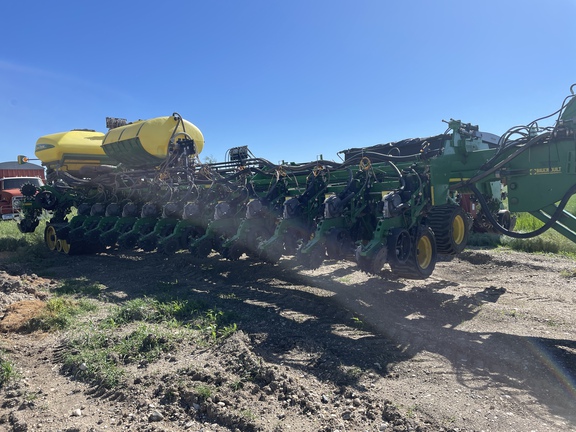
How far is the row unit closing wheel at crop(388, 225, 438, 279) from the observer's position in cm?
572

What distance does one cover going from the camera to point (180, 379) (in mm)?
3473

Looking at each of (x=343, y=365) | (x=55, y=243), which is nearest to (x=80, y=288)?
(x=343, y=365)

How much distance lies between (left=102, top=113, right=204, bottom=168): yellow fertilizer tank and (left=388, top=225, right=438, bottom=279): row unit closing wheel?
538 cm

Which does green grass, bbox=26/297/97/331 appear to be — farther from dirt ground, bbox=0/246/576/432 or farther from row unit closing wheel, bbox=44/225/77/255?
row unit closing wheel, bbox=44/225/77/255

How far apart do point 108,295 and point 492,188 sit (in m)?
6.18

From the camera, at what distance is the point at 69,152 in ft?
37.6

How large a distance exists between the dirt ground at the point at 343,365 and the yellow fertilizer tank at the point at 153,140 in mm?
3842

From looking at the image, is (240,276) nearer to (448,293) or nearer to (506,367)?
(448,293)

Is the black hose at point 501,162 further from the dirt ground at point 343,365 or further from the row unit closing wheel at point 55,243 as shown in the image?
the row unit closing wheel at point 55,243

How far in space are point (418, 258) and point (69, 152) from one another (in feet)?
30.7

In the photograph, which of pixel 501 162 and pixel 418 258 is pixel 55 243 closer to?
pixel 418 258

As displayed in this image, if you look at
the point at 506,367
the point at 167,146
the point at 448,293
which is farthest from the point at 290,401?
the point at 167,146

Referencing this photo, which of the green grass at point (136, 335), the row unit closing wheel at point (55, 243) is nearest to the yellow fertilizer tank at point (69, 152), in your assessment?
the row unit closing wheel at point (55, 243)

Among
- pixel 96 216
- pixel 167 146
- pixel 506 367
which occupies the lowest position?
pixel 506 367
